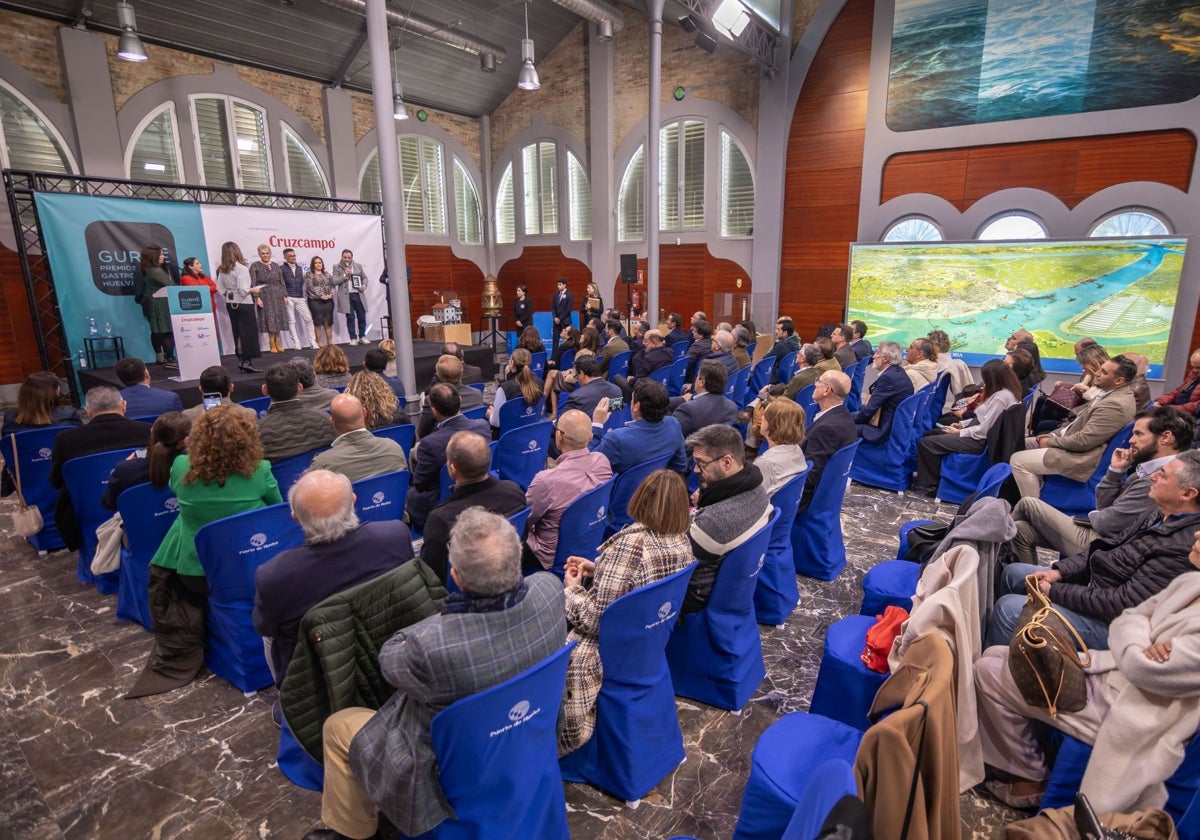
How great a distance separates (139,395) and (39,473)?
78cm

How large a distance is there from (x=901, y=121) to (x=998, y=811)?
10.3m

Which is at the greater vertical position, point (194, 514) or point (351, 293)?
point (351, 293)

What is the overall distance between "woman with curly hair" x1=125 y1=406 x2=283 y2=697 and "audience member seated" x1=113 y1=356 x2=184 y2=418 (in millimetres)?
2213

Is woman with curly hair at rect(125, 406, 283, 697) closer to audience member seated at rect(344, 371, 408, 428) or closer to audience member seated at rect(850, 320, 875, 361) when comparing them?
audience member seated at rect(344, 371, 408, 428)

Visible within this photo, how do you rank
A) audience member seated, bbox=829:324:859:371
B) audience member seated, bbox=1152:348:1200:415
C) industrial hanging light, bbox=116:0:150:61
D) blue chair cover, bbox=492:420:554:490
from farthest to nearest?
industrial hanging light, bbox=116:0:150:61 < audience member seated, bbox=829:324:859:371 < audience member seated, bbox=1152:348:1200:415 < blue chair cover, bbox=492:420:554:490

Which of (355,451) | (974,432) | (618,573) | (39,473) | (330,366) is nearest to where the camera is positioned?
(618,573)

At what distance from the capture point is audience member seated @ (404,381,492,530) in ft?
11.6

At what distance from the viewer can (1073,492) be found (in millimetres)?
4418

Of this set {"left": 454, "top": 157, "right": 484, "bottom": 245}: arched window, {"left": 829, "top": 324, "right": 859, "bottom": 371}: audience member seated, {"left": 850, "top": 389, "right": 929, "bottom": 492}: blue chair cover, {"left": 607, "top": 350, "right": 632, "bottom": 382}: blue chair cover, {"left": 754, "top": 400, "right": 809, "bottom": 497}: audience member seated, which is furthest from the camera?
{"left": 454, "top": 157, "right": 484, "bottom": 245}: arched window

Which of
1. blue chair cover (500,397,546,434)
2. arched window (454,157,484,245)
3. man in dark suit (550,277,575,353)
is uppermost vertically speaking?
arched window (454,157,484,245)

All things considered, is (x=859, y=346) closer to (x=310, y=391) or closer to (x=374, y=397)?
(x=374, y=397)

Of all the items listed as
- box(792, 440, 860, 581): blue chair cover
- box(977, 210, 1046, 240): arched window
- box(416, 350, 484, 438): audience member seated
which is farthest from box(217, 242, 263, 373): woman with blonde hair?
box(977, 210, 1046, 240): arched window

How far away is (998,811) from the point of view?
2.28 meters

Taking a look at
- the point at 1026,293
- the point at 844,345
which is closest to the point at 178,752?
the point at 844,345
